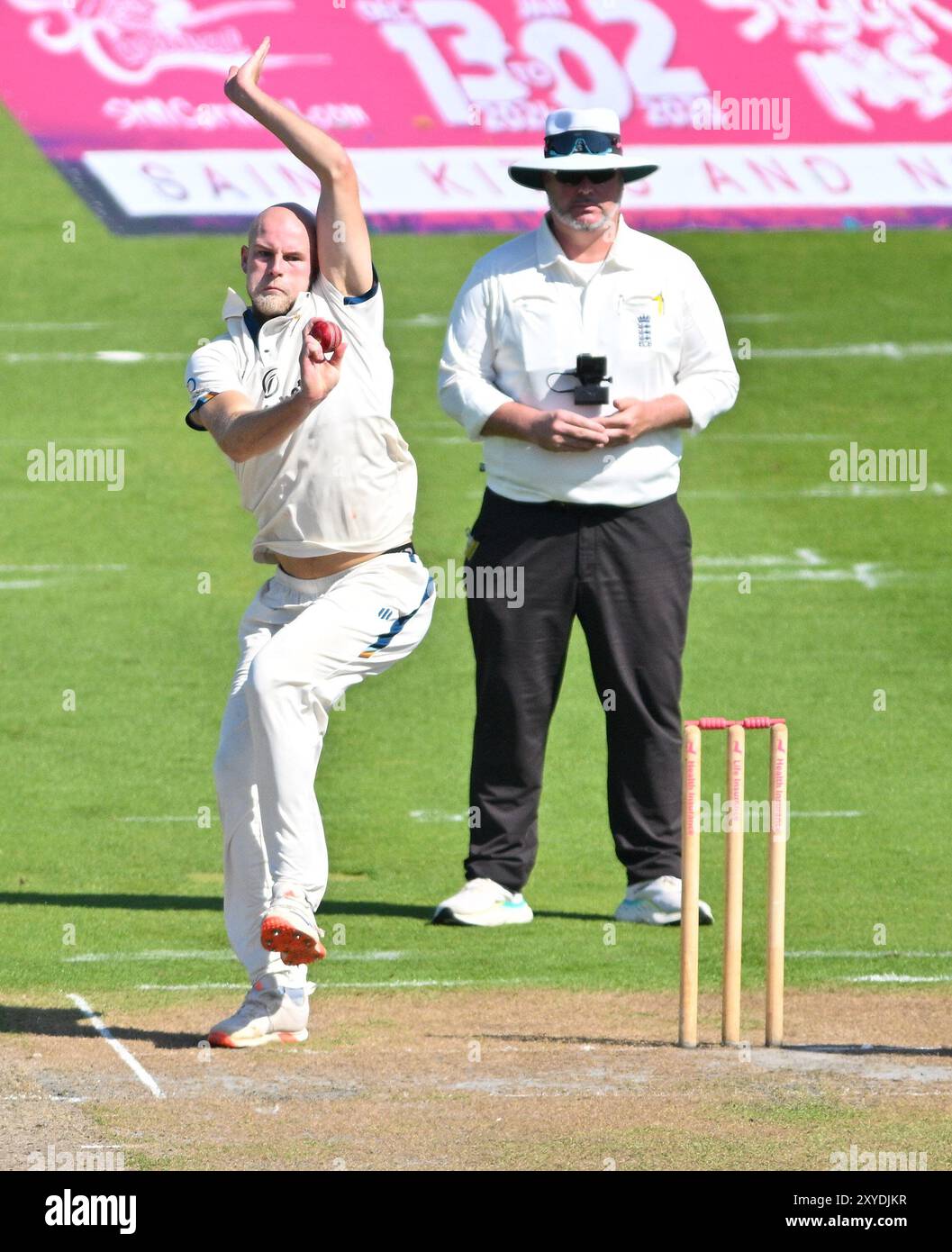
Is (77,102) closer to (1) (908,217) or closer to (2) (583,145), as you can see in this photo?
(1) (908,217)

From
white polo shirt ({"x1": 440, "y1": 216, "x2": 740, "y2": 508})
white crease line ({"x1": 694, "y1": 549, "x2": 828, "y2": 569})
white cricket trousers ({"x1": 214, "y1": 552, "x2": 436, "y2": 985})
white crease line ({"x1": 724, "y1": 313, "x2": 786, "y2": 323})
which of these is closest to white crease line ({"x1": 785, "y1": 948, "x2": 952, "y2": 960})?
white polo shirt ({"x1": 440, "y1": 216, "x2": 740, "y2": 508})

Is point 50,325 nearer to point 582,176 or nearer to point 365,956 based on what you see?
point 582,176

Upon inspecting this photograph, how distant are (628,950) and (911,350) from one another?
14.3 meters

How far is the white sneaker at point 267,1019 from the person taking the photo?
6977mm

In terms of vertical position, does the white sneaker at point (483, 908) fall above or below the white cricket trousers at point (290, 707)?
below

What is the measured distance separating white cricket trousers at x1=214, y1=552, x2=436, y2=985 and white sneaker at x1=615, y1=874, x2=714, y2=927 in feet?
5.80

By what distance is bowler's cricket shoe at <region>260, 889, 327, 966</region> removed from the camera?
666 centimetres

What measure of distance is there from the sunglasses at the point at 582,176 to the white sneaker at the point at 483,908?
251 centimetres

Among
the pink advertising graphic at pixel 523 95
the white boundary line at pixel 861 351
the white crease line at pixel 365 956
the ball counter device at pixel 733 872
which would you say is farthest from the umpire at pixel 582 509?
the pink advertising graphic at pixel 523 95

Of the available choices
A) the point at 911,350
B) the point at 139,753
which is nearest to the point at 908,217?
the point at 911,350

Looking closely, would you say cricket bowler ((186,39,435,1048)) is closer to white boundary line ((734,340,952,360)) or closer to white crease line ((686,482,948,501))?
white crease line ((686,482,948,501))

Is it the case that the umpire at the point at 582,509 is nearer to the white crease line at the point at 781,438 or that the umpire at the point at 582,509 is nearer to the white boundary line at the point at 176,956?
the white boundary line at the point at 176,956

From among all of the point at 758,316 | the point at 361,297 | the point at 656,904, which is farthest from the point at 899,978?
the point at 758,316
